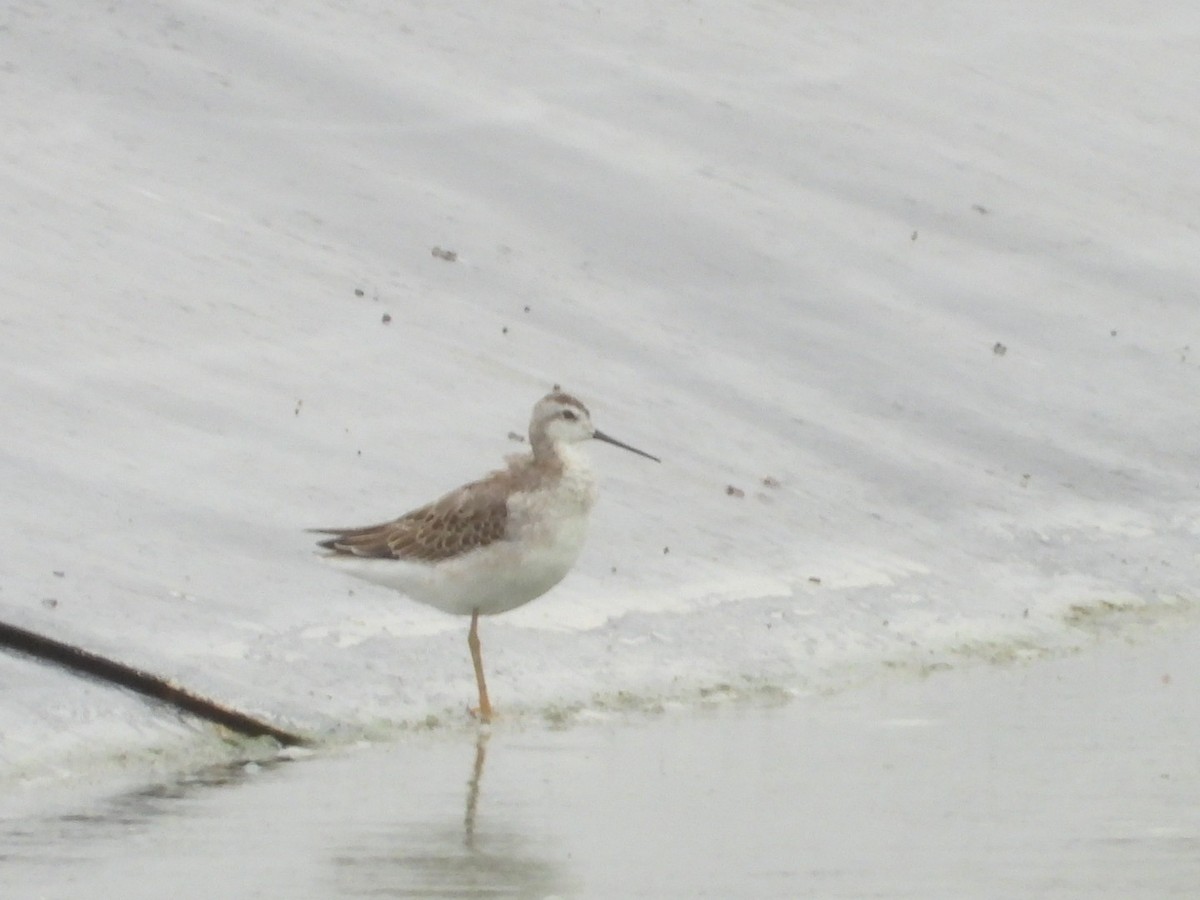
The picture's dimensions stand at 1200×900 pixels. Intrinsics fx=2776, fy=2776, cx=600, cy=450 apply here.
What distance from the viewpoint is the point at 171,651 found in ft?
27.4

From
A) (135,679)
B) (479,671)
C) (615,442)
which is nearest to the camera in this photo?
(135,679)

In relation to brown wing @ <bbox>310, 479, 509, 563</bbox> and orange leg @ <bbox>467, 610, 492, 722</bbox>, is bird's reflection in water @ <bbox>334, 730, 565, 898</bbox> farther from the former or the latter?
brown wing @ <bbox>310, 479, 509, 563</bbox>

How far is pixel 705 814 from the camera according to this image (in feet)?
23.6

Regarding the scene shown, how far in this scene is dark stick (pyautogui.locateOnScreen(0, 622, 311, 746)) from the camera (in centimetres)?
800

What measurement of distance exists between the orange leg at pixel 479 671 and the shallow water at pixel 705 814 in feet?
0.37

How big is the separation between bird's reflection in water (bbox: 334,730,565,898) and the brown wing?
181 cm

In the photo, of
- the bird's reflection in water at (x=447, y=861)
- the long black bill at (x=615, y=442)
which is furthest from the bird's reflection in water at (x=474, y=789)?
the long black bill at (x=615, y=442)

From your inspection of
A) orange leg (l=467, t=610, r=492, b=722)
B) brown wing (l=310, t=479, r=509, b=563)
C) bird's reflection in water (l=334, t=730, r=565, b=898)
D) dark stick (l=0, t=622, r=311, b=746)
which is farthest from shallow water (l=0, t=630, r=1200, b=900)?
brown wing (l=310, t=479, r=509, b=563)

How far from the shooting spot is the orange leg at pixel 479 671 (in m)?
8.39

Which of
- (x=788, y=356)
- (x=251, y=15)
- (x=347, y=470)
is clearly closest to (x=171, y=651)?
(x=347, y=470)

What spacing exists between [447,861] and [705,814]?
846mm

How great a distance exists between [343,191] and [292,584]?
3728mm

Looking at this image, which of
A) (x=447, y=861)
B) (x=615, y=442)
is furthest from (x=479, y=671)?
(x=447, y=861)

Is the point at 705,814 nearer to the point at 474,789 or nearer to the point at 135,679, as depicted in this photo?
the point at 474,789
